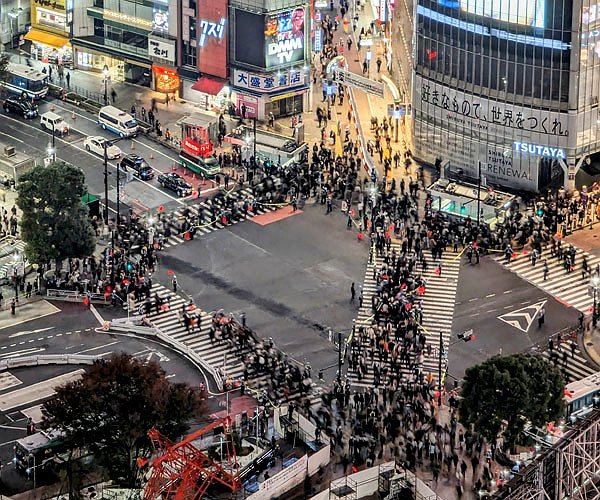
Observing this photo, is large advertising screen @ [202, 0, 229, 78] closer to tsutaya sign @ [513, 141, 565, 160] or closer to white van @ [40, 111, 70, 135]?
white van @ [40, 111, 70, 135]

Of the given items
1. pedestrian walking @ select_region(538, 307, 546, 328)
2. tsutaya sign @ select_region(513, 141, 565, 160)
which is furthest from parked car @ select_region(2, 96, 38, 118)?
pedestrian walking @ select_region(538, 307, 546, 328)

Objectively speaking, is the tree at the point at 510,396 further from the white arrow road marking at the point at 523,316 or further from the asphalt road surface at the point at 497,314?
the white arrow road marking at the point at 523,316

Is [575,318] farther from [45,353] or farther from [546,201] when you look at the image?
[45,353]

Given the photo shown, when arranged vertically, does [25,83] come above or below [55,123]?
above

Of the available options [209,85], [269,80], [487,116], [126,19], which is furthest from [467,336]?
[126,19]

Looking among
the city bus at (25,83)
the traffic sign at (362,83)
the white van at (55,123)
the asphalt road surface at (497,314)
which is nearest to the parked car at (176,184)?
the white van at (55,123)

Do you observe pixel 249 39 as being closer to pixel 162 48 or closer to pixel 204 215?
pixel 162 48
